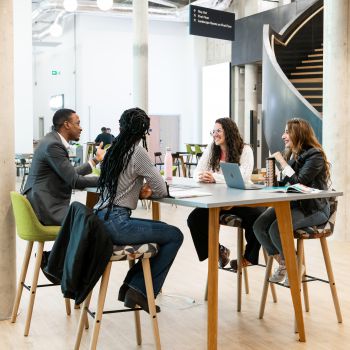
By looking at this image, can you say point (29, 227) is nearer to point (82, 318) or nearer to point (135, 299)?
point (82, 318)

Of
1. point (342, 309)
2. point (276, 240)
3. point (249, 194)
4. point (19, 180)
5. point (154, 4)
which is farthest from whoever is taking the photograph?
point (154, 4)

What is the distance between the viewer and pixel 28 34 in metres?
16.7

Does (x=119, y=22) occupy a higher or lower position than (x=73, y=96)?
higher

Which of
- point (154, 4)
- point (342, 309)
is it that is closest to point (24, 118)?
point (154, 4)

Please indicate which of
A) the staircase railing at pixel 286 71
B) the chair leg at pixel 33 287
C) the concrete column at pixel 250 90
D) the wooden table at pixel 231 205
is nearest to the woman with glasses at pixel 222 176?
the wooden table at pixel 231 205

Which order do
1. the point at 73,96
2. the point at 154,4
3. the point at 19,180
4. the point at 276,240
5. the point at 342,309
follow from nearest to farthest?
the point at 276,240, the point at 342,309, the point at 19,180, the point at 154,4, the point at 73,96

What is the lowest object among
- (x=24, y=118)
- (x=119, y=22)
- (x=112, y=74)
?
(x=24, y=118)

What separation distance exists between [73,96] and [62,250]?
17.6m

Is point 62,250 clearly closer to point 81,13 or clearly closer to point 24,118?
point 24,118

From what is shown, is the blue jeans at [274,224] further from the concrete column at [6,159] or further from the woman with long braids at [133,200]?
the concrete column at [6,159]

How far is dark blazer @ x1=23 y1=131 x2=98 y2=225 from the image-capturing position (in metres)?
3.92

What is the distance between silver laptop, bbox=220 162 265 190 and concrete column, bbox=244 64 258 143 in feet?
42.4

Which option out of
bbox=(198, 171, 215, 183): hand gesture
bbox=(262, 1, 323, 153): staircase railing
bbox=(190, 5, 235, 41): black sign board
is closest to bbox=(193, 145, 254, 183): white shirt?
bbox=(198, 171, 215, 183): hand gesture

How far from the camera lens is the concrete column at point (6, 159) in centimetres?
407
